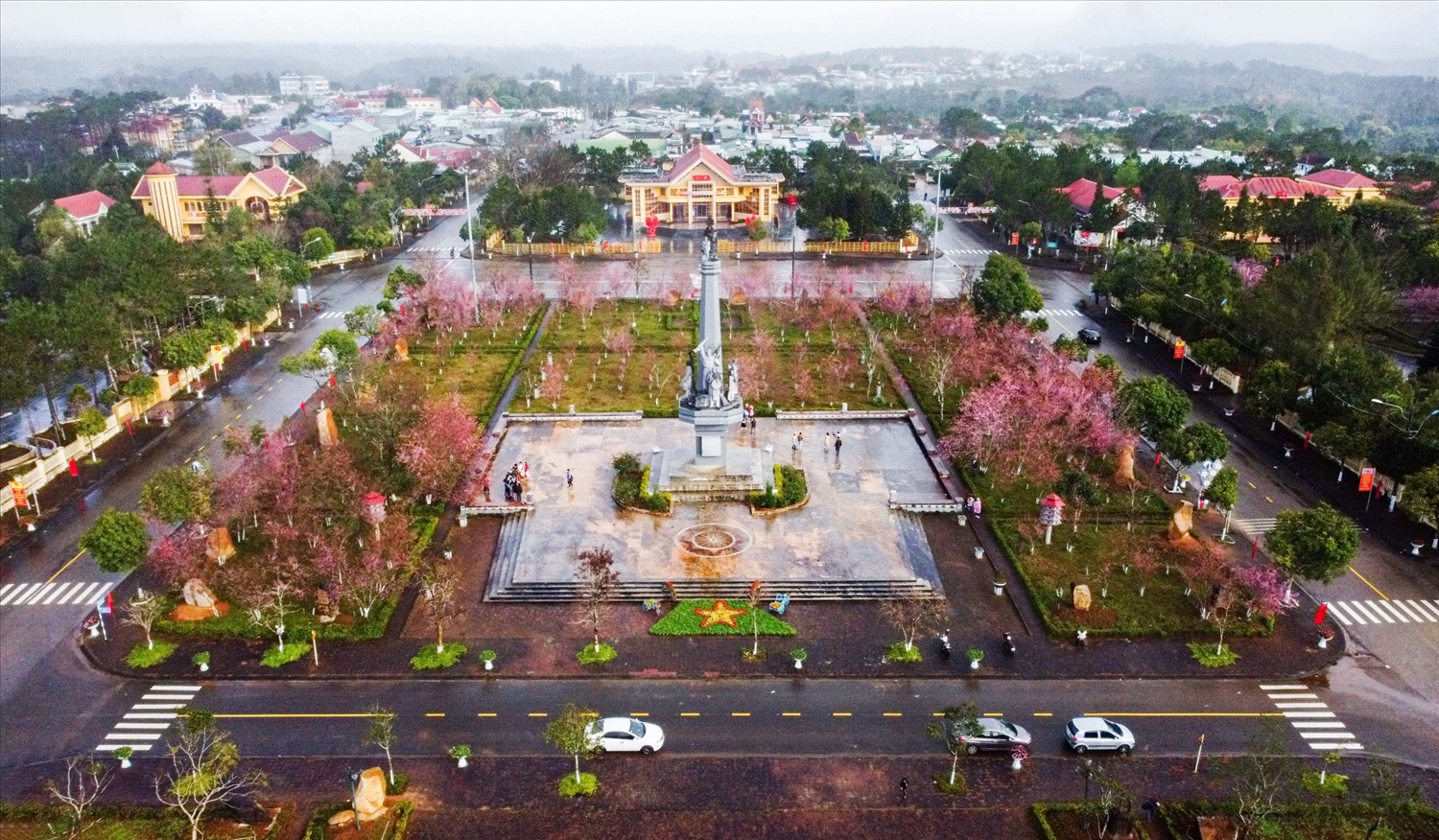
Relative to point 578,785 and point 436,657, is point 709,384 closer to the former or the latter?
point 436,657

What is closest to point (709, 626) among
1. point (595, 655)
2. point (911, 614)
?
point (595, 655)

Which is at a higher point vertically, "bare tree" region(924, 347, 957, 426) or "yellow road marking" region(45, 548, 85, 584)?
"bare tree" region(924, 347, 957, 426)

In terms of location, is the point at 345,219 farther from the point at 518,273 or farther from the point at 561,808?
the point at 561,808

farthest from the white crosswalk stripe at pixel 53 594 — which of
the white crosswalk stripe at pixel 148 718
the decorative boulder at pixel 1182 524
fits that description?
the decorative boulder at pixel 1182 524

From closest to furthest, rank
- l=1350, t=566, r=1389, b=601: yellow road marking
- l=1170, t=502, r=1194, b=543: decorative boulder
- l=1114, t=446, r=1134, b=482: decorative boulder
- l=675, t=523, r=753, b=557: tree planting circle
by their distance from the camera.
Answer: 1. l=1350, t=566, r=1389, b=601: yellow road marking
2. l=675, t=523, r=753, b=557: tree planting circle
3. l=1170, t=502, r=1194, b=543: decorative boulder
4. l=1114, t=446, r=1134, b=482: decorative boulder

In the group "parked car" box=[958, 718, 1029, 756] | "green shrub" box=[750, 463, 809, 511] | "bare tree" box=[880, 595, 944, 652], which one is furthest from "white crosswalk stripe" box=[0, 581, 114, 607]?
"parked car" box=[958, 718, 1029, 756]

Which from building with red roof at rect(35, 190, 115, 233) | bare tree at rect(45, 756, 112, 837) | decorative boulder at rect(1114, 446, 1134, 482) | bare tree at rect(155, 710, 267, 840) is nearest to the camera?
bare tree at rect(155, 710, 267, 840)

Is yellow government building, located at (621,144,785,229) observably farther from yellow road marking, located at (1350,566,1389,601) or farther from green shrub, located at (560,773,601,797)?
green shrub, located at (560,773,601,797)
